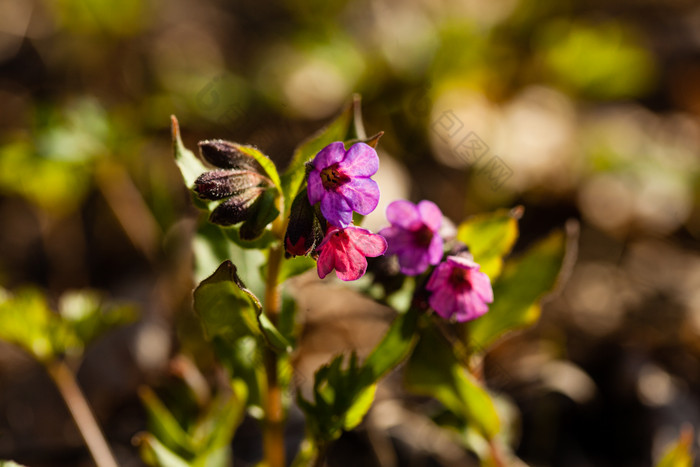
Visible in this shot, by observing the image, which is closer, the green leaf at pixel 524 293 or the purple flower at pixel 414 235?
the purple flower at pixel 414 235

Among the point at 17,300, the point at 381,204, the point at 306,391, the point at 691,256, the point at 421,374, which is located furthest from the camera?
the point at 691,256

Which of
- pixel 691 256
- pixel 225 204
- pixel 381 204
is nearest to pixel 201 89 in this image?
pixel 381 204

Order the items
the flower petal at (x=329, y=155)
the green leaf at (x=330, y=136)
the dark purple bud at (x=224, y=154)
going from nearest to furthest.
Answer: the flower petal at (x=329, y=155) → the dark purple bud at (x=224, y=154) → the green leaf at (x=330, y=136)

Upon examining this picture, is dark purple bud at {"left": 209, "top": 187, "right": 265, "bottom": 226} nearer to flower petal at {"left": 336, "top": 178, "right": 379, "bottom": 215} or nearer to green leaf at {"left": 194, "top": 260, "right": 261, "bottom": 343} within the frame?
green leaf at {"left": 194, "top": 260, "right": 261, "bottom": 343}

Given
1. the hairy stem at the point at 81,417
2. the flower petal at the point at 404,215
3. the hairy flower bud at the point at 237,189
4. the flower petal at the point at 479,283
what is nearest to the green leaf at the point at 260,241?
the hairy flower bud at the point at 237,189

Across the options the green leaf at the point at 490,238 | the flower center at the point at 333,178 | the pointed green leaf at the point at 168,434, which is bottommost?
the pointed green leaf at the point at 168,434

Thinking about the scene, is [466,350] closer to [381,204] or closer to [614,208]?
[381,204]

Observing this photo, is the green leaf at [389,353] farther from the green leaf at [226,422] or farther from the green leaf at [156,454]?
the green leaf at [156,454]
